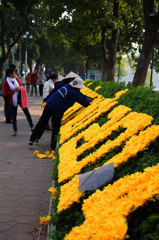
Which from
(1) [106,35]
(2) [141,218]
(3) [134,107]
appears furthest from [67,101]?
(1) [106,35]

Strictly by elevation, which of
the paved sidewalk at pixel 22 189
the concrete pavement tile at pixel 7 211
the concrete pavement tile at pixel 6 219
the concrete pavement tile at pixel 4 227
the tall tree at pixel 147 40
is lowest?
the paved sidewalk at pixel 22 189

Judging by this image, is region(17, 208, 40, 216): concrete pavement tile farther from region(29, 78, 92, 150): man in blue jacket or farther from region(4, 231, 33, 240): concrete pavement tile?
region(29, 78, 92, 150): man in blue jacket

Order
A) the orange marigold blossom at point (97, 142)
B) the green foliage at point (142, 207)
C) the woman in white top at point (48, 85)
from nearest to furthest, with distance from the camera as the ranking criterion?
the green foliage at point (142, 207) → the orange marigold blossom at point (97, 142) → the woman in white top at point (48, 85)

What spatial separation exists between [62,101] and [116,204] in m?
5.81

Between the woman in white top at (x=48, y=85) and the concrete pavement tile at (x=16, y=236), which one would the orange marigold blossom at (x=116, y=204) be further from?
the woman in white top at (x=48, y=85)

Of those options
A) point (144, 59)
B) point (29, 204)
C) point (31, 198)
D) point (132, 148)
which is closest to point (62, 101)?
point (31, 198)

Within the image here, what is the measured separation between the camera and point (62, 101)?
8.32 metres

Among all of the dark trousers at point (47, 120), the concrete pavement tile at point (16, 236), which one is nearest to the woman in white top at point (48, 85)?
the dark trousers at point (47, 120)

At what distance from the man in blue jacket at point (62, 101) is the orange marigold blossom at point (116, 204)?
4.90m

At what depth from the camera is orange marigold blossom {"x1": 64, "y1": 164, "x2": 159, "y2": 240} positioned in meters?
2.35

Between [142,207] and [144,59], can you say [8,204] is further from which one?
[144,59]

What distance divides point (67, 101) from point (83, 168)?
13.9ft

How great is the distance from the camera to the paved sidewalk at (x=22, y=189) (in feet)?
14.3

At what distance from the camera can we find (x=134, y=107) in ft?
17.1
